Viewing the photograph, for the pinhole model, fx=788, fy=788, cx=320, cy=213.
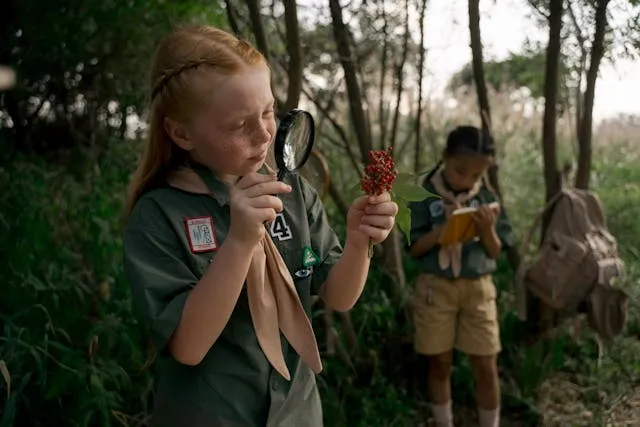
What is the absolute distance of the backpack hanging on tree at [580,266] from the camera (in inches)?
125

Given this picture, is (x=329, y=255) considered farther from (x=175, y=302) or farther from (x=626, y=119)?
(x=626, y=119)

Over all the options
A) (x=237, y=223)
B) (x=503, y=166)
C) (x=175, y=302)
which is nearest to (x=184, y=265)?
(x=175, y=302)

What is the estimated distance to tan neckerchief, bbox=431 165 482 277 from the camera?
3119mm

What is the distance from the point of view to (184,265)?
138 centimetres

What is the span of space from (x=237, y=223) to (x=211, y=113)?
0.78 feet

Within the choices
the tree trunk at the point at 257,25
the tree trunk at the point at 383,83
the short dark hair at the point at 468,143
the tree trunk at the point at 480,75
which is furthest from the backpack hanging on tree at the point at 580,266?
the tree trunk at the point at 257,25

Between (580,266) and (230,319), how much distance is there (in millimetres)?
2160

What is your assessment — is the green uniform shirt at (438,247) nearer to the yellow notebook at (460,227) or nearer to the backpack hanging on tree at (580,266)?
the yellow notebook at (460,227)

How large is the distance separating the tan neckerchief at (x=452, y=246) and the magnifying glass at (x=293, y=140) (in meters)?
1.77

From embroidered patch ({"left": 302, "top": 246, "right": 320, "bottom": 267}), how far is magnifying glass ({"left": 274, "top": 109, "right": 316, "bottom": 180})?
0.67 feet

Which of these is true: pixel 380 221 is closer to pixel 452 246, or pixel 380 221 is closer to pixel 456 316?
pixel 452 246

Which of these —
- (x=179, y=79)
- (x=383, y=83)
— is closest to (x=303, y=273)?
(x=179, y=79)

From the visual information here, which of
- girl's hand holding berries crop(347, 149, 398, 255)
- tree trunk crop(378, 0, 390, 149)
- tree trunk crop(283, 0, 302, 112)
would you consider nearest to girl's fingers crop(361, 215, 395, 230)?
girl's hand holding berries crop(347, 149, 398, 255)

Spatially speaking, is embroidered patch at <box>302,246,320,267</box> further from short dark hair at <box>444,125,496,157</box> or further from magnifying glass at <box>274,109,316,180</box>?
short dark hair at <box>444,125,496,157</box>
